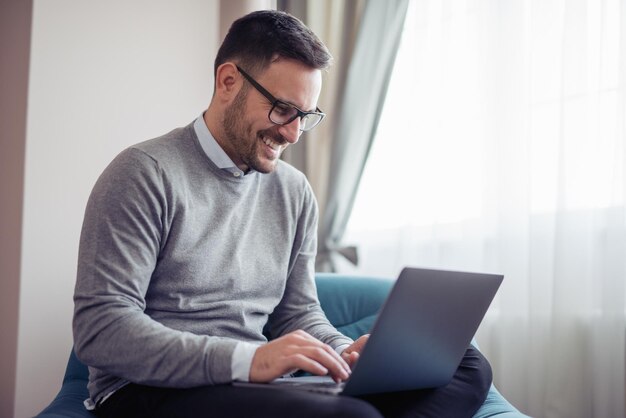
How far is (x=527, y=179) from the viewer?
1896mm

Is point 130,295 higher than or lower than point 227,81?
lower

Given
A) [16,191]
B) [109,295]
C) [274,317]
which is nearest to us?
[109,295]

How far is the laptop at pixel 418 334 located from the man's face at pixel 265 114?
20.6 inches

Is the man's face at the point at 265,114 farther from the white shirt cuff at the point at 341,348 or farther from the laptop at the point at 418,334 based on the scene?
the laptop at the point at 418,334

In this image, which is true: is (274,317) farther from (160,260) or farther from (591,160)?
(591,160)

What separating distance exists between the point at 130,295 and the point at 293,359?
1.07ft

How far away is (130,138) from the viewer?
2.17 m

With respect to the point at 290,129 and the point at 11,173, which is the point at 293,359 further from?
the point at 11,173

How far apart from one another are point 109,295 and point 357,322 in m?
0.81

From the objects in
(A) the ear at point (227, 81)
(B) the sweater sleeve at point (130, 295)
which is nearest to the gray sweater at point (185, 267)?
(B) the sweater sleeve at point (130, 295)

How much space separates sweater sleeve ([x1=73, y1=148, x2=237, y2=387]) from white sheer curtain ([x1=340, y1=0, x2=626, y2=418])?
1085 millimetres

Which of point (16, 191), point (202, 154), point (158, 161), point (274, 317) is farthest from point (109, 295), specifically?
point (16, 191)

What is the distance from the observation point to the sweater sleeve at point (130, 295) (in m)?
1.05

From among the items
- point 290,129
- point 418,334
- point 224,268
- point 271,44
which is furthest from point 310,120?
point 418,334
